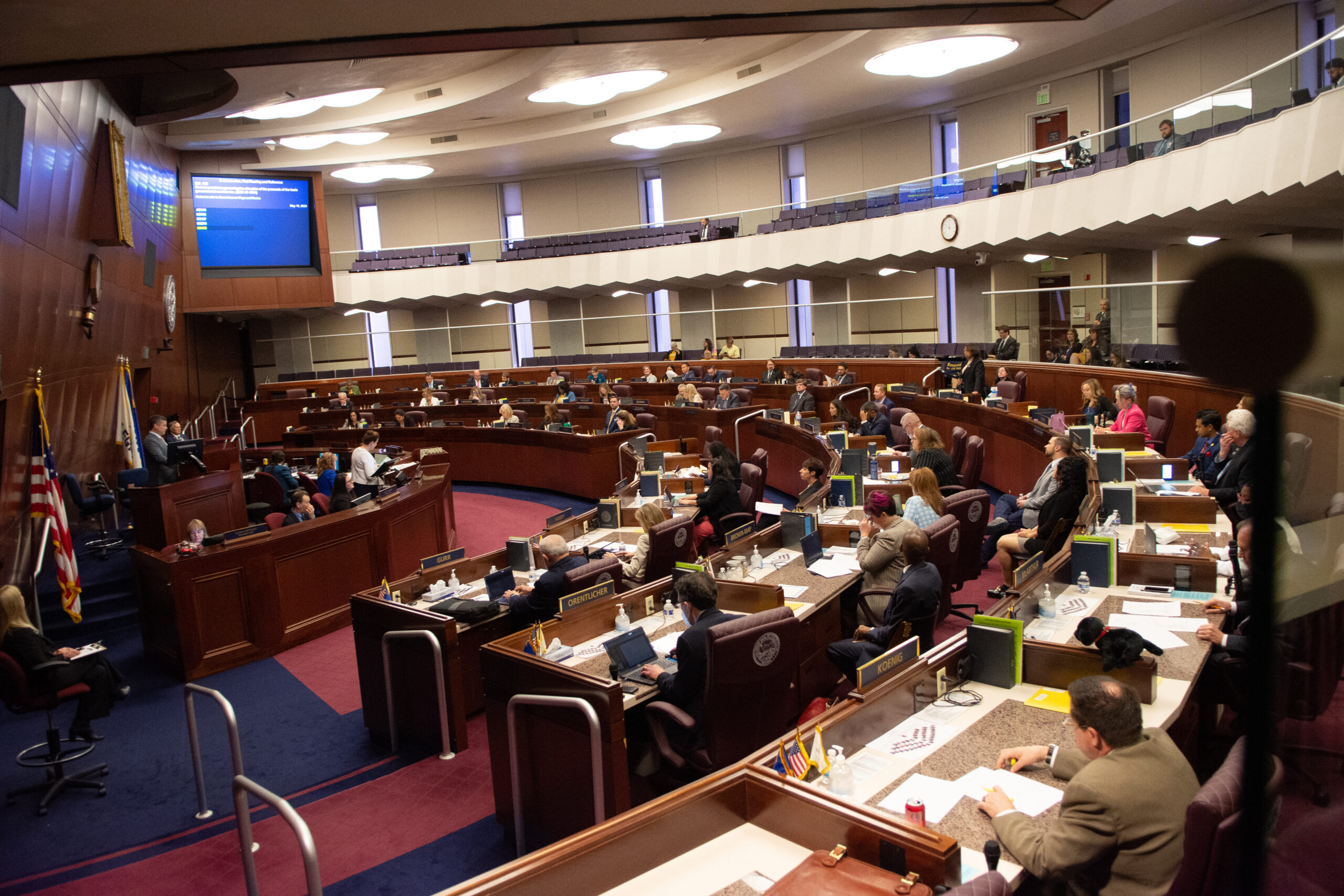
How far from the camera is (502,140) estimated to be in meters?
20.3

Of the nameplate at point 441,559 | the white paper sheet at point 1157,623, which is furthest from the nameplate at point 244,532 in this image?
the white paper sheet at point 1157,623

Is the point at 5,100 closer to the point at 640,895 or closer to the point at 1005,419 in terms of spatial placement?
the point at 640,895

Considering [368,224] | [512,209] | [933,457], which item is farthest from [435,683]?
[368,224]

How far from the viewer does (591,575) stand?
5281 mm

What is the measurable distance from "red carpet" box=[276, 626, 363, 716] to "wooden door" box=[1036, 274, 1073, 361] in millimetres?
11043

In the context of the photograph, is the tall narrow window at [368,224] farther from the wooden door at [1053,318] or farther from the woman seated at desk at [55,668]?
the woman seated at desk at [55,668]

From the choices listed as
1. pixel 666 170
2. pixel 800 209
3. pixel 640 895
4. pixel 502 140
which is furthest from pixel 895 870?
pixel 666 170

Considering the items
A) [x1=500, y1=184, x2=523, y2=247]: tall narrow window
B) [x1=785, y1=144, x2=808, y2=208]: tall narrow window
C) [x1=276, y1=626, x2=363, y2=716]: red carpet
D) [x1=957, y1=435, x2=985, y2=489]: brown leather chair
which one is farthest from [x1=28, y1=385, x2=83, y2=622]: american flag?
[x1=500, y1=184, x2=523, y2=247]: tall narrow window

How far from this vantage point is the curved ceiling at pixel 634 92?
13.2 meters

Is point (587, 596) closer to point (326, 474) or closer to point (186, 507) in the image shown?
point (186, 507)

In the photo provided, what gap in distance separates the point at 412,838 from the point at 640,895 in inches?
93.6

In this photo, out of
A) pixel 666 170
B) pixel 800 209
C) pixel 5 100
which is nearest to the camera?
pixel 5 100

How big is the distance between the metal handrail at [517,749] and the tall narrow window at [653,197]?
2112cm

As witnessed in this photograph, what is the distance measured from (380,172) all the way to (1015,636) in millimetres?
20773
